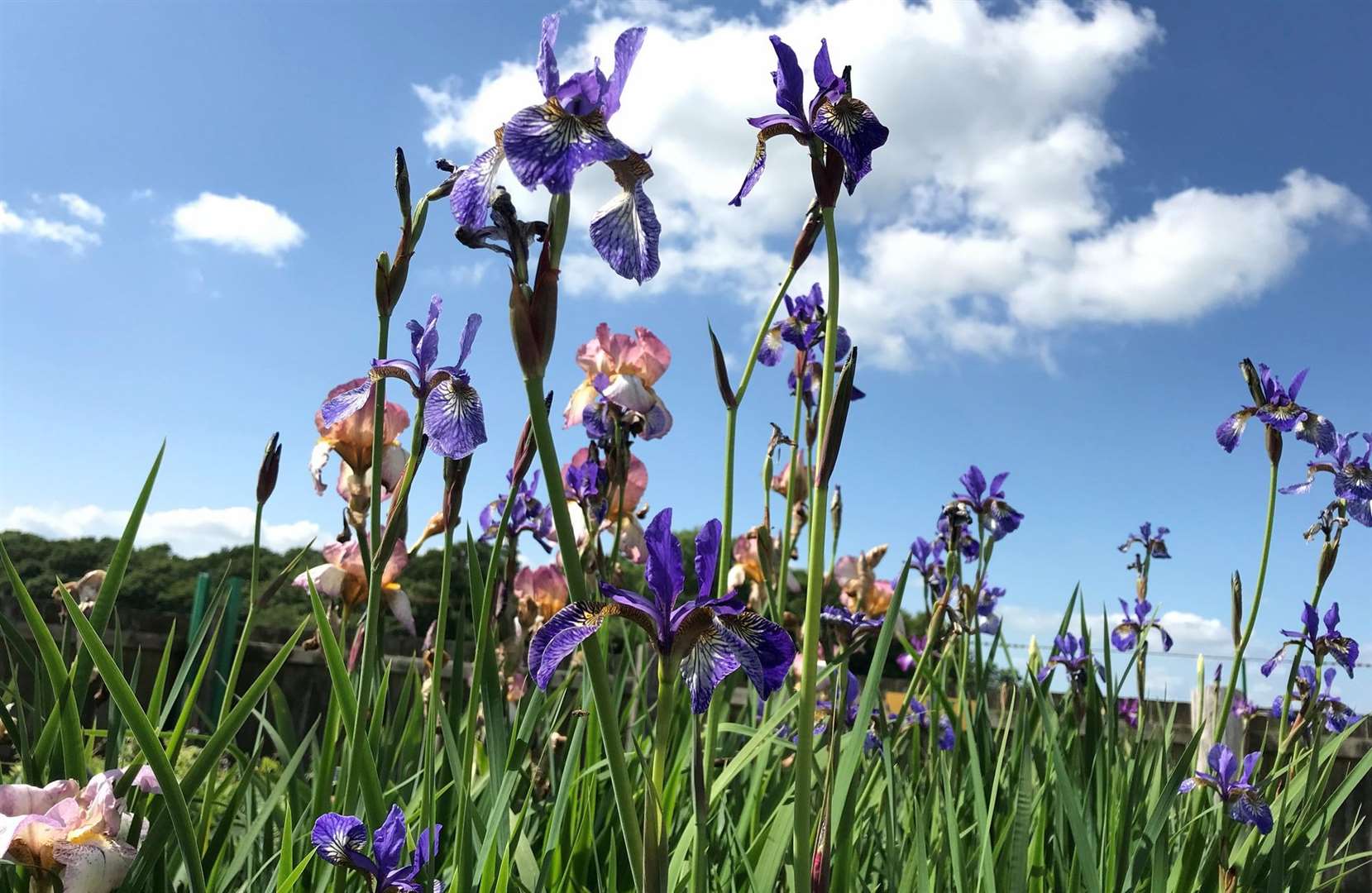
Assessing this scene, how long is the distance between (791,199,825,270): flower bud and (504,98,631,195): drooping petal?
570 millimetres

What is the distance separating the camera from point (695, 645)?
3.79ft

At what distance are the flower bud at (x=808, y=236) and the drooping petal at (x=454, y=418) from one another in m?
0.57

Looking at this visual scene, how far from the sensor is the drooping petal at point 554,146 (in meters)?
1.00

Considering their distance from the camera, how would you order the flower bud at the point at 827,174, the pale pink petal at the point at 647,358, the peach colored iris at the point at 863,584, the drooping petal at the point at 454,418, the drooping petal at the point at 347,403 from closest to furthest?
the flower bud at the point at 827,174
the drooping petal at the point at 454,418
the drooping petal at the point at 347,403
the pale pink petal at the point at 647,358
the peach colored iris at the point at 863,584

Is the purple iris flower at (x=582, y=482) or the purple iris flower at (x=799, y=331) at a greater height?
the purple iris flower at (x=799, y=331)

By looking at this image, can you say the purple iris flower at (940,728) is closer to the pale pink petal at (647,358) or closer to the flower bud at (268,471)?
the pale pink petal at (647,358)

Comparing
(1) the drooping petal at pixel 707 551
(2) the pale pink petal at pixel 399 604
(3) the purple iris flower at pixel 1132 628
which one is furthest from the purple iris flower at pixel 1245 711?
(1) the drooping petal at pixel 707 551

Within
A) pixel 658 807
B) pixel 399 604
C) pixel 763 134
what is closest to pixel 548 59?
pixel 763 134

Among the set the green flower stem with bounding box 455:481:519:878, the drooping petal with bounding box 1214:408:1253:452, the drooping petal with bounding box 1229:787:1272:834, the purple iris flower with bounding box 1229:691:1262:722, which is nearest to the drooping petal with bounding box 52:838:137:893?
the green flower stem with bounding box 455:481:519:878

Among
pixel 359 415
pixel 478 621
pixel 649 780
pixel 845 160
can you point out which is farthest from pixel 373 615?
pixel 359 415

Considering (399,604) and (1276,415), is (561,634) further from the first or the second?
(1276,415)

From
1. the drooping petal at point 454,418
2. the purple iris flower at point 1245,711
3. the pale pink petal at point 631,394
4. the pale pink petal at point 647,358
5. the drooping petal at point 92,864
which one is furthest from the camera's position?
the purple iris flower at point 1245,711

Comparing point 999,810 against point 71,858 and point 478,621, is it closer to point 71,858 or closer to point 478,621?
point 478,621

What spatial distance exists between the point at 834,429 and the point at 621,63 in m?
0.49
